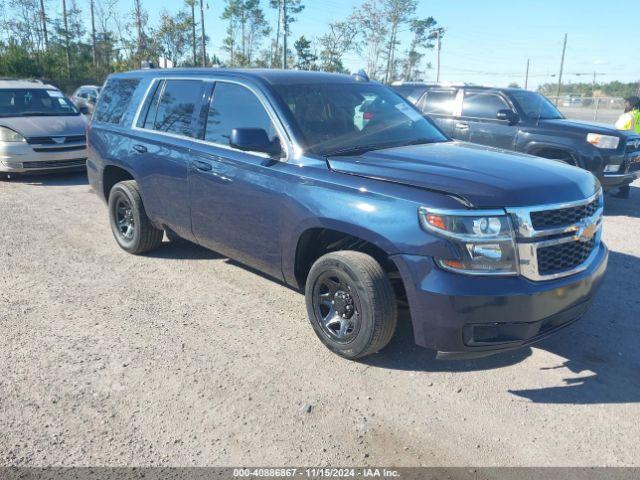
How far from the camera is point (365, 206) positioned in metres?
3.28

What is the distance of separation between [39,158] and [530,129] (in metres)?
8.45

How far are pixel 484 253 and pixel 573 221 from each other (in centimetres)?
71

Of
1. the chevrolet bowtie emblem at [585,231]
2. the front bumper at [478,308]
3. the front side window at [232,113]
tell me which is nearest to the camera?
the front bumper at [478,308]

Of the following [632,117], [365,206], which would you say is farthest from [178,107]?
[632,117]

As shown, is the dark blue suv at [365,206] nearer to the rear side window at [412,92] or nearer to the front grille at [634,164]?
the front grille at [634,164]

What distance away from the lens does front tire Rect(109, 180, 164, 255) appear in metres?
5.49

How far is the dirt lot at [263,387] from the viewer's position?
2.79m

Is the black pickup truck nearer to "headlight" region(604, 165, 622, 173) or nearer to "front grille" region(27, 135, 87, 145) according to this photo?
"headlight" region(604, 165, 622, 173)

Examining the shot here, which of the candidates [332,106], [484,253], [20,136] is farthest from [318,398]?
[20,136]

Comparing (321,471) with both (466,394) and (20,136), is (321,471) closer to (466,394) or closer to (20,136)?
(466,394)

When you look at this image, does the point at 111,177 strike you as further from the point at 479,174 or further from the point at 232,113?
the point at 479,174

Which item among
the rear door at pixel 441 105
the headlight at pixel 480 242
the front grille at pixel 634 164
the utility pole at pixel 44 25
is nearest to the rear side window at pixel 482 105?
the rear door at pixel 441 105

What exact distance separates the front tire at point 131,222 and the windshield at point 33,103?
19.1ft

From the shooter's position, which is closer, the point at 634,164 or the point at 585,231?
the point at 585,231
